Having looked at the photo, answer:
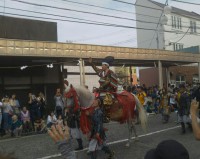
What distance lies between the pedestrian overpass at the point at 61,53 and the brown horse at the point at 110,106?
8.73m

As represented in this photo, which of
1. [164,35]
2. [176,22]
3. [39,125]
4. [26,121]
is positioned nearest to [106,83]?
[26,121]

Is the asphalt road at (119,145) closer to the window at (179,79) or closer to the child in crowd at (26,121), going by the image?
the child in crowd at (26,121)

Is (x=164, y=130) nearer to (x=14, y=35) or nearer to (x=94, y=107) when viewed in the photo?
(x=94, y=107)

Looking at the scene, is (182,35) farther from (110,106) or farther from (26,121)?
(110,106)

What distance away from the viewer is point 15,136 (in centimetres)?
1262

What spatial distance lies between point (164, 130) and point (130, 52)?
11409 mm

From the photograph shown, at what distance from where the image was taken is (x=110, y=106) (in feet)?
28.3

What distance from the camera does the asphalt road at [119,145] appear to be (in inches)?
336

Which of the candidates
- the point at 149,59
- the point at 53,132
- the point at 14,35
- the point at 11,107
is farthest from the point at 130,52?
the point at 53,132

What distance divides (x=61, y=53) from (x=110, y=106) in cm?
1065

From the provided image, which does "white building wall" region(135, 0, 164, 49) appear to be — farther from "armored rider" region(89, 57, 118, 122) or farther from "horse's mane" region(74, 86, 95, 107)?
"horse's mane" region(74, 86, 95, 107)

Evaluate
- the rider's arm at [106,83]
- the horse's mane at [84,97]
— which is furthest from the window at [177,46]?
the horse's mane at [84,97]

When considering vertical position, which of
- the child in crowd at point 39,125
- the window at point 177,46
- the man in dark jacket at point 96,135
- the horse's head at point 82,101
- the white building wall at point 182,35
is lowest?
the child in crowd at point 39,125

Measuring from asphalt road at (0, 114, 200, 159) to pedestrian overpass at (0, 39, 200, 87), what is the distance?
641cm
